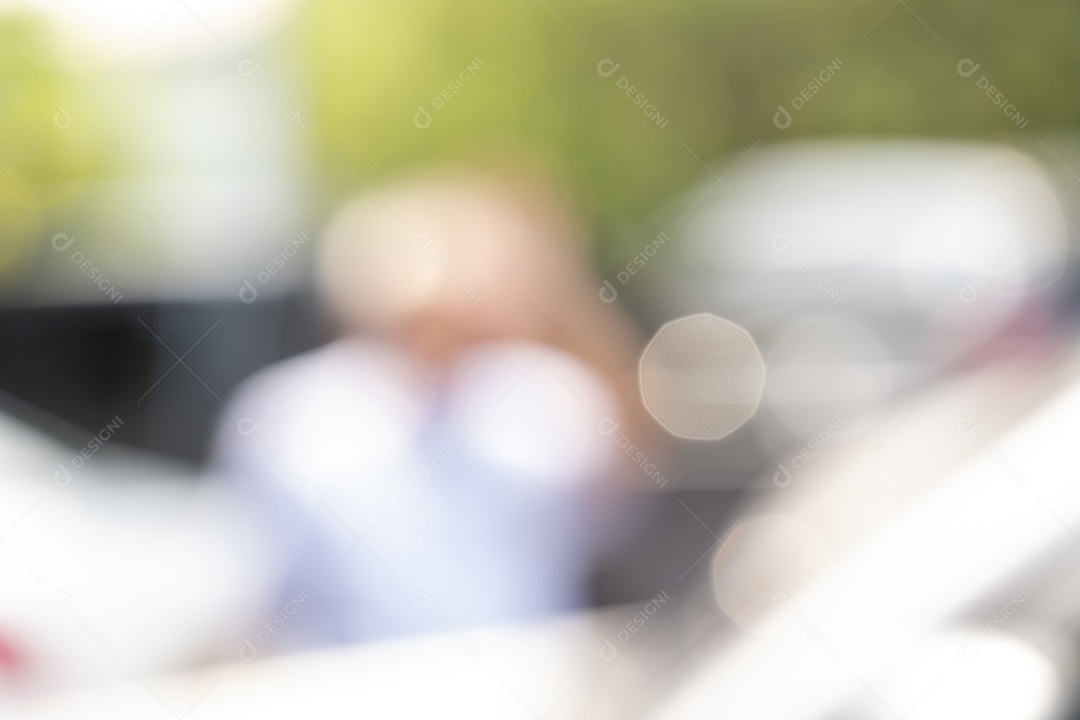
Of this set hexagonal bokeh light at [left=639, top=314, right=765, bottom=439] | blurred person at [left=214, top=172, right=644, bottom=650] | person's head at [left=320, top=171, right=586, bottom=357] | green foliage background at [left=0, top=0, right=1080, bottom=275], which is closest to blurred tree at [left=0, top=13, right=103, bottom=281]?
green foliage background at [left=0, top=0, right=1080, bottom=275]

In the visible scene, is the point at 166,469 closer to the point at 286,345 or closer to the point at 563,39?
the point at 286,345

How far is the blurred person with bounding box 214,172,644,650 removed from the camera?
191 centimetres

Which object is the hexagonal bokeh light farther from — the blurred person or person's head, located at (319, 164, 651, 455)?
the blurred person

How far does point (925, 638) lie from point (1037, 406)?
31 cm

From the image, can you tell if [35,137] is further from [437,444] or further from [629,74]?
[437,444]

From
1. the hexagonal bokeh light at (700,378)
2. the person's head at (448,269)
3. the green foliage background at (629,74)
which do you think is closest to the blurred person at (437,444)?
the person's head at (448,269)

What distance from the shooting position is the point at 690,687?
873 mm

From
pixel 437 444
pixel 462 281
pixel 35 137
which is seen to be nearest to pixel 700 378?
pixel 462 281

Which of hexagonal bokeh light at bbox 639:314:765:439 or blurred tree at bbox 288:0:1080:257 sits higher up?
blurred tree at bbox 288:0:1080:257

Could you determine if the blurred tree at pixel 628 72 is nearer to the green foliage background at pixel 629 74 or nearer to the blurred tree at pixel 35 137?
the green foliage background at pixel 629 74

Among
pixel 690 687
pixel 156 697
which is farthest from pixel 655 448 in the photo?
pixel 690 687

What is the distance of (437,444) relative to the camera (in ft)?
6.54

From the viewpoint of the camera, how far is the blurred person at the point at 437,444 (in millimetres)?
1914

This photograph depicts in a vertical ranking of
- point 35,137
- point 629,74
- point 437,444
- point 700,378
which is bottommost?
point 700,378
